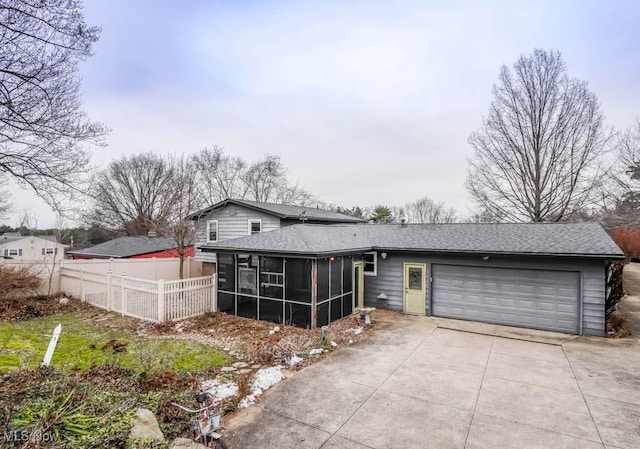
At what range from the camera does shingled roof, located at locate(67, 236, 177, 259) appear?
24.3 m

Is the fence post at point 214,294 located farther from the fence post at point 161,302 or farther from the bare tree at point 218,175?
the bare tree at point 218,175

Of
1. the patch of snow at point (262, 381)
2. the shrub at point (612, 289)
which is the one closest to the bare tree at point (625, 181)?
the shrub at point (612, 289)

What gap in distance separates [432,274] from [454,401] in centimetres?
629

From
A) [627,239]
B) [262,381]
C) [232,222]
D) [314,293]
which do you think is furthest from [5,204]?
[627,239]

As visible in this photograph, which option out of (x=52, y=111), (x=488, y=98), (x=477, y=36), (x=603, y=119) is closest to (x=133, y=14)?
(x=52, y=111)

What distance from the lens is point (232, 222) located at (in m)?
16.7

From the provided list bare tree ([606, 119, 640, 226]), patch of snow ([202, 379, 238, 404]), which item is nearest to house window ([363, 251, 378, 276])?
patch of snow ([202, 379, 238, 404])

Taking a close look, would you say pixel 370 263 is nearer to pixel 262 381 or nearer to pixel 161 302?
pixel 161 302

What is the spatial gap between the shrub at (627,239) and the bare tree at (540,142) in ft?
21.9

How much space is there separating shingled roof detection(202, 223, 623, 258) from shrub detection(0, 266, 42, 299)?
664cm

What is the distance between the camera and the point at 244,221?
16219 millimetres

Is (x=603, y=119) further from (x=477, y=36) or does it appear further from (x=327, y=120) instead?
(x=327, y=120)

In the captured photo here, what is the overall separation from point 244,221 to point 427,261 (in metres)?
8.94

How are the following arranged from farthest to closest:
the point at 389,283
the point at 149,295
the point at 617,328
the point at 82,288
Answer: the point at 82,288, the point at 389,283, the point at 149,295, the point at 617,328
